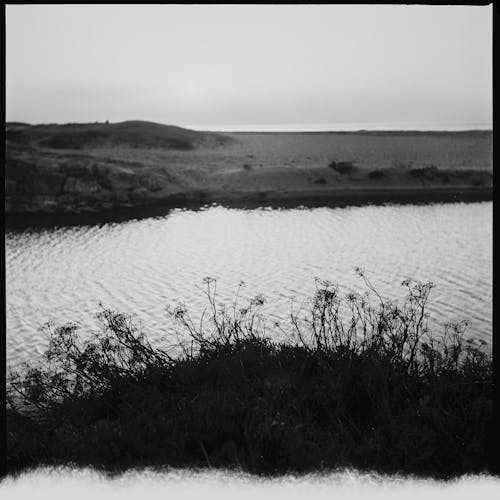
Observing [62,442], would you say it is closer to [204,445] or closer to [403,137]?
[204,445]

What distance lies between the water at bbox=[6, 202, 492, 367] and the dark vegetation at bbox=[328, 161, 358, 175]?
232 inches

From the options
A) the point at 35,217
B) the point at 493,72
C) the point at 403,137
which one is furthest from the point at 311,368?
the point at 403,137

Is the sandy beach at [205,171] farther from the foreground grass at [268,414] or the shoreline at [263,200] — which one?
the foreground grass at [268,414]

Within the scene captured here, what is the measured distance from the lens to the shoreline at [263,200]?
17.2m

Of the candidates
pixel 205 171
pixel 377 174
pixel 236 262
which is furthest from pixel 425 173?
pixel 236 262

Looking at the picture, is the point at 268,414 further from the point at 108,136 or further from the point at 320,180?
the point at 108,136

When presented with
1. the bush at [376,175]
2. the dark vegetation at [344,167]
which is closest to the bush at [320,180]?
the dark vegetation at [344,167]

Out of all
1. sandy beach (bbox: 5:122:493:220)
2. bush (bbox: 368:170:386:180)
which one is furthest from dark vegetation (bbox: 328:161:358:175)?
bush (bbox: 368:170:386:180)

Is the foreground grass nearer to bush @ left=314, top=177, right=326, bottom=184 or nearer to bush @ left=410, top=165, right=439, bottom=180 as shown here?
bush @ left=314, top=177, right=326, bottom=184

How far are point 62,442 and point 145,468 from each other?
60 cm

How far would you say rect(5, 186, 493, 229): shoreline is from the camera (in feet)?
56.4

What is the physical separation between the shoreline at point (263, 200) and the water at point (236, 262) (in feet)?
3.57

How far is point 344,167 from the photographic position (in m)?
23.8

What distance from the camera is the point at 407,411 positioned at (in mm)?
3809
